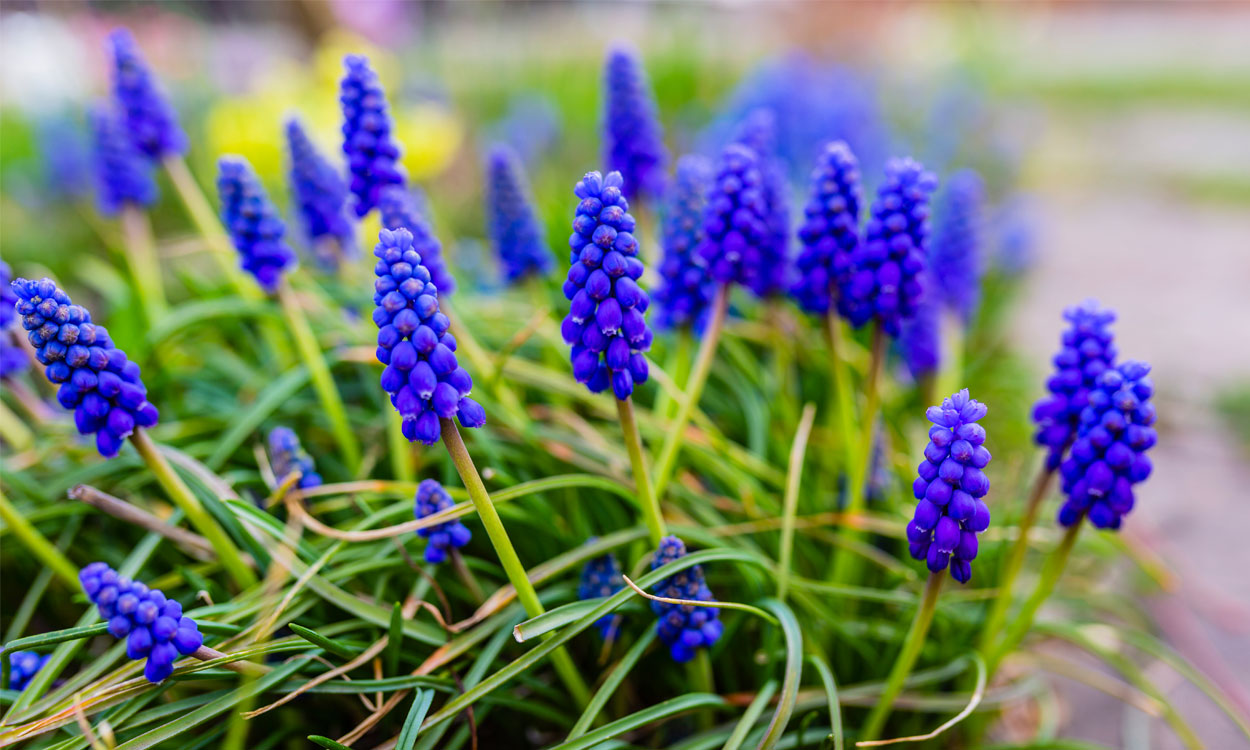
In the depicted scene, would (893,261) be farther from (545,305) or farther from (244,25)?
(244,25)

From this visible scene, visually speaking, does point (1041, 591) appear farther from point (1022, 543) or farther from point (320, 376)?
point (320, 376)

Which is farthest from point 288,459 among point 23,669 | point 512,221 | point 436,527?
point 512,221

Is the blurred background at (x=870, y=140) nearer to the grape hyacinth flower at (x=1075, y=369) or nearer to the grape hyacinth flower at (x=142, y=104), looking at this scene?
the grape hyacinth flower at (x=142, y=104)

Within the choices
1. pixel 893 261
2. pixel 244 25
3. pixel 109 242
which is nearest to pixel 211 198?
pixel 109 242

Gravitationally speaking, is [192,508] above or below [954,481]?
below

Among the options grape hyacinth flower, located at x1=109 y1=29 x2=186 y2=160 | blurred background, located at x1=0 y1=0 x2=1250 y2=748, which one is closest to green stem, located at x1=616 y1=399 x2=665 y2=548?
blurred background, located at x1=0 y1=0 x2=1250 y2=748
